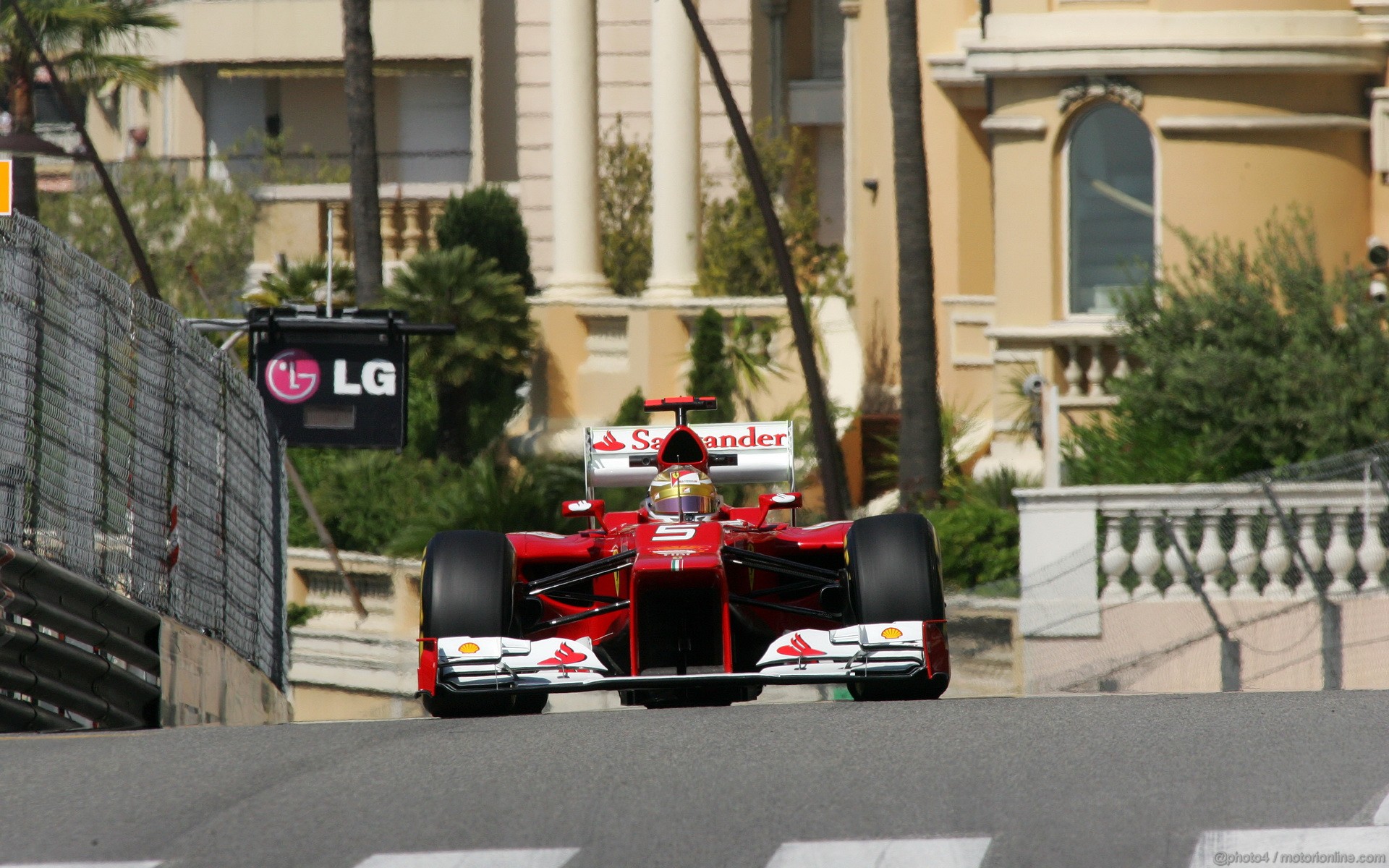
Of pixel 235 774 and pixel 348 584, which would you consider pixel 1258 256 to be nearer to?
pixel 348 584

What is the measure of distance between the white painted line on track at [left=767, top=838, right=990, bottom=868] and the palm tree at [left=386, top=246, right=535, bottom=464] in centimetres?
2201

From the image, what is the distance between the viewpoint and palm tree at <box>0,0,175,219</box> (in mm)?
33312

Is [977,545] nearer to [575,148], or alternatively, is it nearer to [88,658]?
[575,148]

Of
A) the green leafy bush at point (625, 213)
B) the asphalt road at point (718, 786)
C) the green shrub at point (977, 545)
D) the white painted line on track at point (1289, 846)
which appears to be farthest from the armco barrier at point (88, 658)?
the green leafy bush at point (625, 213)

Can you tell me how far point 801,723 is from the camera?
987 cm

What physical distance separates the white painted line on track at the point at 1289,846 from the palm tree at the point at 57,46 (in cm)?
2707

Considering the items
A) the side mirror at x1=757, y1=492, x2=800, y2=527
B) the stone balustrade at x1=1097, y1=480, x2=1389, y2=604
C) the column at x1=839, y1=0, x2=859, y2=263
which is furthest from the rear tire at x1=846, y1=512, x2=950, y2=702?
the column at x1=839, y1=0, x2=859, y2=263

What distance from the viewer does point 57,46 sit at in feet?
117

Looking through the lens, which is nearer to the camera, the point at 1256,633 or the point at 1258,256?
the point at 1256,633

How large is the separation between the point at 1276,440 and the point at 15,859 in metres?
15.7

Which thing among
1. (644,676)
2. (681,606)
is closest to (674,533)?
(681,606)

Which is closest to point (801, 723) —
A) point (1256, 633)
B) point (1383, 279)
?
point (1256, 633)

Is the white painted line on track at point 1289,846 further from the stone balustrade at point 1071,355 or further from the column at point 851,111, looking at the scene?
the column at point 851,111

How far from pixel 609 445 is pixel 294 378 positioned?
933cm
